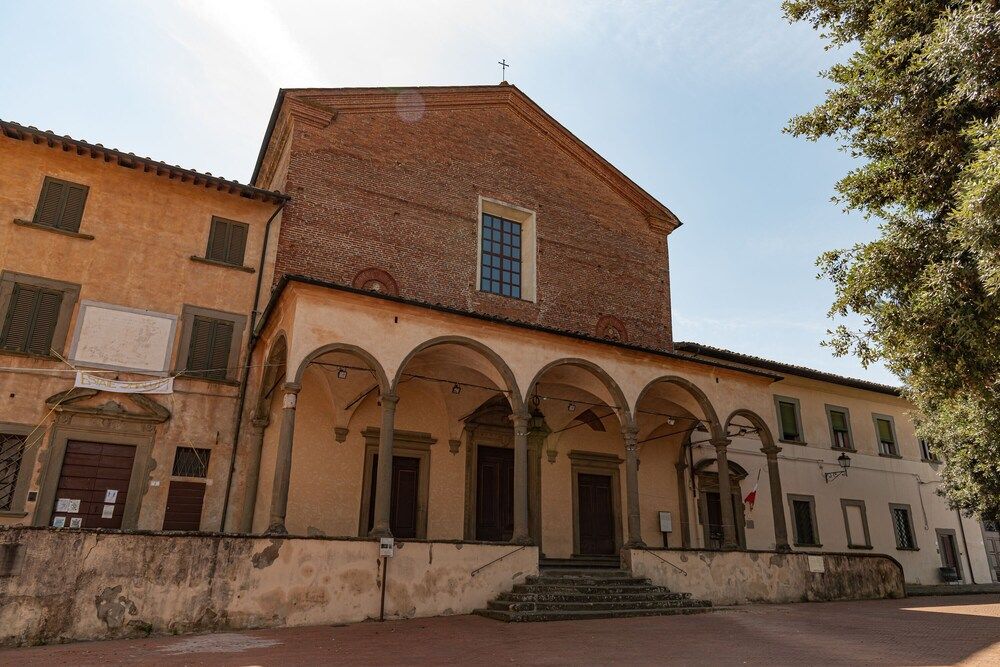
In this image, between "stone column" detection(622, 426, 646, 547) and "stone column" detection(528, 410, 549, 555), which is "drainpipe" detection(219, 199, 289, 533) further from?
"stone column" detection(622, 426, 646, 547)

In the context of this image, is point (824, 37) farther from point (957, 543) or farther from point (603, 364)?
A: point (957, 543)

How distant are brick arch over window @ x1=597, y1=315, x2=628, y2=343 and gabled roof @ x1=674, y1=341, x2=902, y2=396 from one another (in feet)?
6.58

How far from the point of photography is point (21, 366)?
12.3m

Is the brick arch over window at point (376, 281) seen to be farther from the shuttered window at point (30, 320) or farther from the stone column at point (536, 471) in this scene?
the shuttered window at point (30, 320)

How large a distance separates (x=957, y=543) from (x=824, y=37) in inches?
858

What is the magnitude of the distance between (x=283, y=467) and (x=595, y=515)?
8926 mm

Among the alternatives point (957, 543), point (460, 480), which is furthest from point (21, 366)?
point (957, 543)

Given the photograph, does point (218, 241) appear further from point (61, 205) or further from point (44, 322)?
point (44, 322)

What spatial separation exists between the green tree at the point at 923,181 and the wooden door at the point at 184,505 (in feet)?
37.4

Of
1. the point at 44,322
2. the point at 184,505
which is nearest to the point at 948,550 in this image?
the point at 184,505

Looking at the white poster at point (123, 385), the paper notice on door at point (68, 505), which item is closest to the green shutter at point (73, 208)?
the white poster at point (123, 385)

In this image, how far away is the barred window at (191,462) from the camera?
13.0 metres

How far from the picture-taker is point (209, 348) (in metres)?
13.9

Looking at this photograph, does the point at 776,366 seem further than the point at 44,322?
Yes
